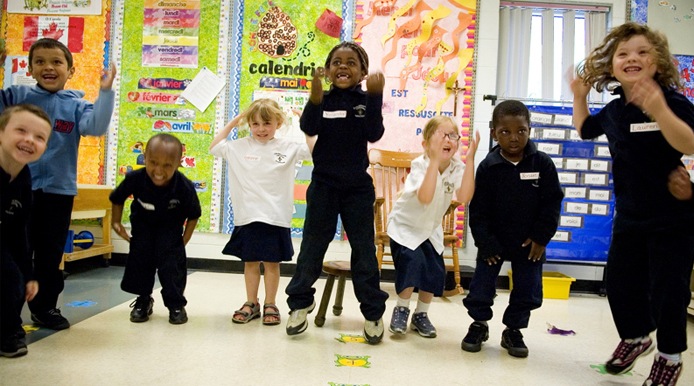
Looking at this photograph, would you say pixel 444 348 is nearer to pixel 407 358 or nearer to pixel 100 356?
pixel 407 358

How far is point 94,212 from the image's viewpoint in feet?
12.3

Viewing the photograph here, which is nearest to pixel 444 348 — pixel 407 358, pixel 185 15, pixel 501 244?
pixel 407 358

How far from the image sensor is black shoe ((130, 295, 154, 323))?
2.37m

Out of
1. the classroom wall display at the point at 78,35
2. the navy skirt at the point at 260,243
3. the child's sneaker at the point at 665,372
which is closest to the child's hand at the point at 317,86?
the navy skirt at the point at 260,243

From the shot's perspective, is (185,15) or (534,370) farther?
(185,15)

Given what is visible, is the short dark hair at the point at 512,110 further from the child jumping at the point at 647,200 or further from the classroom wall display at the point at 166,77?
the classroom wall display at the point at 166,77

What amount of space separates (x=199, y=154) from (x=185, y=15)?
3.54 ft

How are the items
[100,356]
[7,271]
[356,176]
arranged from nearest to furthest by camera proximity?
[7,271]
[100,356]
[356,176]

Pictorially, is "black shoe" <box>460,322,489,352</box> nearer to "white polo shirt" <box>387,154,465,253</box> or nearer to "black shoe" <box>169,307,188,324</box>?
"white polo shirt" <box>387,154,465,253</box>

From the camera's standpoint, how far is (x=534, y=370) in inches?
77.2

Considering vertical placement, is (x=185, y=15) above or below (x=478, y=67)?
above

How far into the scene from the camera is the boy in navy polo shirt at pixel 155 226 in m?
2.36

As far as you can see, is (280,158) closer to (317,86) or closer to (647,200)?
(317,86)

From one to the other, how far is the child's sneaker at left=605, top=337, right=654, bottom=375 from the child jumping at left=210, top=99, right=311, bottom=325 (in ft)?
4.60
